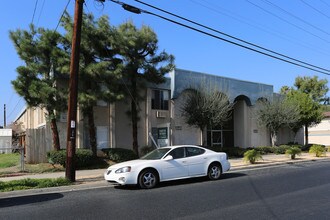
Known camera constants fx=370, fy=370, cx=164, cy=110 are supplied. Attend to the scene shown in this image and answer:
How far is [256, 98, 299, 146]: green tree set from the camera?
1247 inches

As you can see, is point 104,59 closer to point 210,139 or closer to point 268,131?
point 210,139

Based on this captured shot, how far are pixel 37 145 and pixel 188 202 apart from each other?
1327cm

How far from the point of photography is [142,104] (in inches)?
981

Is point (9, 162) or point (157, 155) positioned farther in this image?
point (9, 162)

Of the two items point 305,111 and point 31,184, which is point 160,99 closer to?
point 31,184

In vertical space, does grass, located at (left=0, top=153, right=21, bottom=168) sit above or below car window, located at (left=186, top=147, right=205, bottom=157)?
below

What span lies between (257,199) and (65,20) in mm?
14128

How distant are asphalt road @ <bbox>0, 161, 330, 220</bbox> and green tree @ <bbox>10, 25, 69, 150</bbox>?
25.6ft

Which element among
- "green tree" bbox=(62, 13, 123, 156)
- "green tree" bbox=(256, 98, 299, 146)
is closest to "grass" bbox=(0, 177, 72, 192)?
"green tree" bbox=(62, 13, 123, 156)

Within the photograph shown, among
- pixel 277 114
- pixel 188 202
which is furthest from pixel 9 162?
pixel 277 114

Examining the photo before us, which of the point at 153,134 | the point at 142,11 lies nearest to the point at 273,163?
the point at 153,134

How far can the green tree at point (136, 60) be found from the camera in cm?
2053

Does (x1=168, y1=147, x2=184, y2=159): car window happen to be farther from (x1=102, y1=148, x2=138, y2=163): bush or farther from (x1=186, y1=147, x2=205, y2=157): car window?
(x1=102, y1=148, x2=138, y2=163): bush

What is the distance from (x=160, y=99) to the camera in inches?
1030
